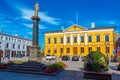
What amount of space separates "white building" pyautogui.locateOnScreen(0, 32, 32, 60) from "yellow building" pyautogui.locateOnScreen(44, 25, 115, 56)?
13.8m

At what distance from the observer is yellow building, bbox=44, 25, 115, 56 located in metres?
47.0

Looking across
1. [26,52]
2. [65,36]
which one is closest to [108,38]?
[65,36]

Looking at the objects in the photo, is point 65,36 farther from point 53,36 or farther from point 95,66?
point 95,66

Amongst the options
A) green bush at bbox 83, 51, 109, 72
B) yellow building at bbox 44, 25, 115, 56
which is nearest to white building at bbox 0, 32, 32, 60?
yellow building at bbox 44, 25, 115, 56

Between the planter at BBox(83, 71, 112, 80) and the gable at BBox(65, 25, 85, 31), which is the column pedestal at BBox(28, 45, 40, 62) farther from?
the gable at BBox(65, 25, 85, 31)

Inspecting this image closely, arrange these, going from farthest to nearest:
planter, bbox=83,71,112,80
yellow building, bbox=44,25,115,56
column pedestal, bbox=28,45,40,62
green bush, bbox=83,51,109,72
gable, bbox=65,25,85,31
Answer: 1. gable, bbox=65,25,85,31
2. yellow building, bbox=44,25,115,56
3. column pedestal, bbox=28,45,40,62
4. green bush, bbox=83,51,109,72
5. planter, bbox=83,71,112,80

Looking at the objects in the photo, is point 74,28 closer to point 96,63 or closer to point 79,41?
point 79,41

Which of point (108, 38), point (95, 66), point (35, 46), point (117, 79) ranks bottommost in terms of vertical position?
point (117, 79)

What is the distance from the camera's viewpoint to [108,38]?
46.8 m

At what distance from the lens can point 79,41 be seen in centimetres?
5097

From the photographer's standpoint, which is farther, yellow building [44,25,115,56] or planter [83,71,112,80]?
yellow building [44,25,115,56]

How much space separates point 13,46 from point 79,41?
3024 centimetres

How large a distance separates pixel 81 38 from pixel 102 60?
38783 millimetres

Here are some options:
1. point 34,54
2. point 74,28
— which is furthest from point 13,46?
point 34,54
